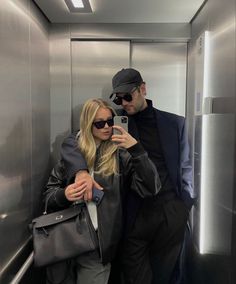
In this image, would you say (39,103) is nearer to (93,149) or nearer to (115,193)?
(93,149)

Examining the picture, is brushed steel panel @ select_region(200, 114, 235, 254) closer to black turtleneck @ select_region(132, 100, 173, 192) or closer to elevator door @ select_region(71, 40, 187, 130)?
black turtleneck @ select_region(132, 100, 173, 192)

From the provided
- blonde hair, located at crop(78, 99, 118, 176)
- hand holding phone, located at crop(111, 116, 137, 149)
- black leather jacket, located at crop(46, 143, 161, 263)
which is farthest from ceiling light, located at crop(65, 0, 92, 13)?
black leather jacket, located at crop(46, 143, 161, 263)

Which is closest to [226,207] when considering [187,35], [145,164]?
[145,164]

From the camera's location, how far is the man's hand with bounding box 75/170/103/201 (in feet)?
5.13

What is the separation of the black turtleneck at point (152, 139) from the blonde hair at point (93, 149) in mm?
281

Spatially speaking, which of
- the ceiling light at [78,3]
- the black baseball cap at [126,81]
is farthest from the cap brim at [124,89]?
the ceiling light at [78,3]

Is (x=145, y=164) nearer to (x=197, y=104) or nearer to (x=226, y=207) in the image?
(x=226, y=207)

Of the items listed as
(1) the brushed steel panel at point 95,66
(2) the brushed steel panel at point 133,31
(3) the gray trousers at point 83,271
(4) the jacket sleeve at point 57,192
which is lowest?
(3) the gray trousers at point 83,271

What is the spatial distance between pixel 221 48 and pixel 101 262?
4.17ft

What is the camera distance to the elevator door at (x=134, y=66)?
2283 millimetres

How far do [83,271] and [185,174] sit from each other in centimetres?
85

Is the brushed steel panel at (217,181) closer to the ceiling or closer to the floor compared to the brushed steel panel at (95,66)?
closer to the floor

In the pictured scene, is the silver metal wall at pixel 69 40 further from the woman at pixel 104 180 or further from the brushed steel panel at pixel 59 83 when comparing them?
the woman at pixel 104 180

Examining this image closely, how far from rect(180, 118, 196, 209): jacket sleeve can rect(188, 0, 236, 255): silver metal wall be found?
0.05 m
